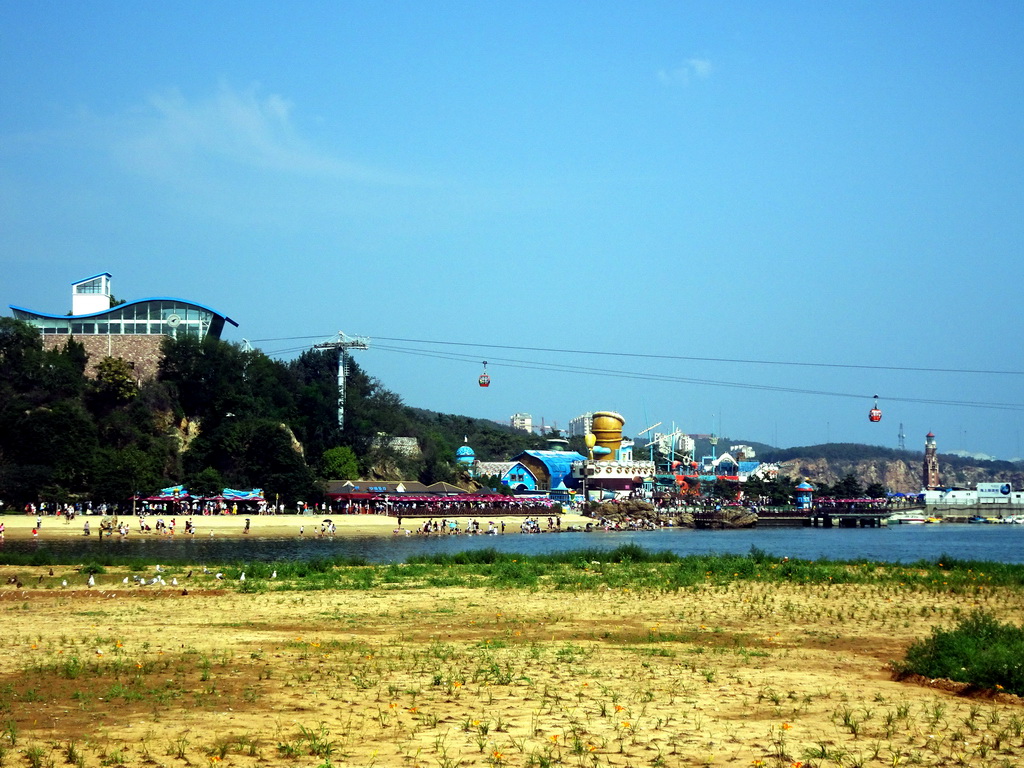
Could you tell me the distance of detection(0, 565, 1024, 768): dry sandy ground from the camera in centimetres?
861

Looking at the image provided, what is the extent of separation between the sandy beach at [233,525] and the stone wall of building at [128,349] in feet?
59.0

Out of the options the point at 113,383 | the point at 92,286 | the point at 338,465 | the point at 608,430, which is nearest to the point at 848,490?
the point at 608,430

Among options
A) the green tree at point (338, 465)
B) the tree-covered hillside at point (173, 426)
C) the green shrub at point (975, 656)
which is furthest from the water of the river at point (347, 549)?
the green shrub at point (975, 656)

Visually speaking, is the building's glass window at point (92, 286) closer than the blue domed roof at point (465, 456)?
Yes

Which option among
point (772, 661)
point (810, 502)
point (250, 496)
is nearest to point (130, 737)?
point (772, 661)

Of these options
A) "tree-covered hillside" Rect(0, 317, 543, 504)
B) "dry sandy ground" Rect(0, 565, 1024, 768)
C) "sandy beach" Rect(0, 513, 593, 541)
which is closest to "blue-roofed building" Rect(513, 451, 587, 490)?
"tree-covered hillside" Rect(0, 317, 543, 504)

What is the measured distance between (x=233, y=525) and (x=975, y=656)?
51049 millimetres

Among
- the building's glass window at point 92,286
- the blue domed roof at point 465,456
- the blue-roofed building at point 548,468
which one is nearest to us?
the building's glass window at point 92,286

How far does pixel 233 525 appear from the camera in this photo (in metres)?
57.3

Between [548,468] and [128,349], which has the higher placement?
[128,349]

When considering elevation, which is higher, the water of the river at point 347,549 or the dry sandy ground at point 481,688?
the dry sandy ground at point 481,688

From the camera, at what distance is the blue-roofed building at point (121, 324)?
7525 cm

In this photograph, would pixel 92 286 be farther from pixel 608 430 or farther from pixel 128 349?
pixel 608 430

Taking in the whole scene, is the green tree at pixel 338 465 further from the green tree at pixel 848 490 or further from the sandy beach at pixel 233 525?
the green tree at pixel 848 490
